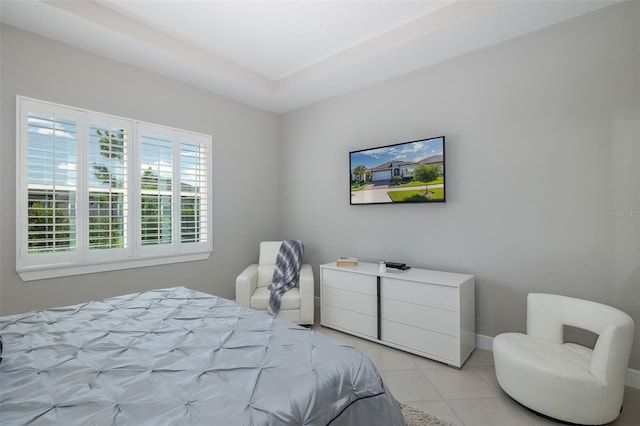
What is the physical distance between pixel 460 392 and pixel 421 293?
0.76 meters

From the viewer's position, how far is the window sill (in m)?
2.52

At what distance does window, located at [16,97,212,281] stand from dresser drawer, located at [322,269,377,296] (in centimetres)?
153

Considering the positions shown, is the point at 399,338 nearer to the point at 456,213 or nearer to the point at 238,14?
the point at 456,213

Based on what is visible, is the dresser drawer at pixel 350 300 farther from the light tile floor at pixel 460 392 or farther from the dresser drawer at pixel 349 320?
the light tile floor at pixel 460 392

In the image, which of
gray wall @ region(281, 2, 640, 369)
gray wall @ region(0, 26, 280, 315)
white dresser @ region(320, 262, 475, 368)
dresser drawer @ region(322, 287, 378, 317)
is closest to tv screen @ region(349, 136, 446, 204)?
gray wall @ region(281, 2, 640, 369)

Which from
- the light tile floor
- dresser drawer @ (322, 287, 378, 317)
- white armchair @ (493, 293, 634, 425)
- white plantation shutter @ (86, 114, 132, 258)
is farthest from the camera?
dresser drawer @ (322, 287, 378, 317)

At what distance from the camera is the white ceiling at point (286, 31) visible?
234 centimetres

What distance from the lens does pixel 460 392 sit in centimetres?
215

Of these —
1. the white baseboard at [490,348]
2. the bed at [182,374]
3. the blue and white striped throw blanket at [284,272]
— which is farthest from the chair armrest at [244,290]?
the bed at [182,374]

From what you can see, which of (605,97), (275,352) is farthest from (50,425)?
(605,97)

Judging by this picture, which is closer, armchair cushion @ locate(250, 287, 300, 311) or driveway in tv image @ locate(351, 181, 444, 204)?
armchair cushion @ locate(250, 287, 300, 311)

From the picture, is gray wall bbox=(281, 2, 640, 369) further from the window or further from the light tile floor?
the window

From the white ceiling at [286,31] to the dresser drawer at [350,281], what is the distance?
2126 mm

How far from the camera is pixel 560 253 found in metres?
2.42
